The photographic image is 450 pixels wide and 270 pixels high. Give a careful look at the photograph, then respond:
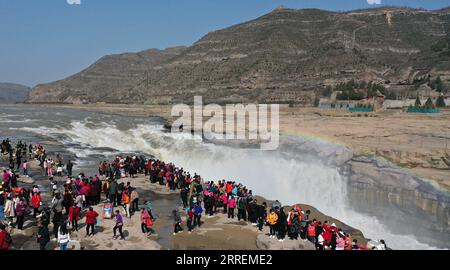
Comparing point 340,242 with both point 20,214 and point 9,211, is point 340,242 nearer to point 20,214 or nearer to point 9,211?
point 20,214

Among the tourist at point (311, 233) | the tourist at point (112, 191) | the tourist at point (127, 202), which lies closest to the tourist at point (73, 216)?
the tourist at point (127, 202)

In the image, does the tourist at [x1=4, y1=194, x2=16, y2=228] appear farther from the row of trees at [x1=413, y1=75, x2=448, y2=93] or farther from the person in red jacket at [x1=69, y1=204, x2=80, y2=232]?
the row of trees at [x1=413, y1=75, x2=448, y2=93]

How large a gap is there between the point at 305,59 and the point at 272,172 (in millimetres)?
115603

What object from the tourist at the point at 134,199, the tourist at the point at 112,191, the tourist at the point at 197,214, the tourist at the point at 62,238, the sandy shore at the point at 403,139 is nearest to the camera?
the tourist at the point at 62,238

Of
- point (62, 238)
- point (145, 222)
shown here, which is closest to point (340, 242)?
point (145, 222)

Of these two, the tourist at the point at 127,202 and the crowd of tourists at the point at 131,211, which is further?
the tourist at the point at 127,202

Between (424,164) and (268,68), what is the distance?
122 metres

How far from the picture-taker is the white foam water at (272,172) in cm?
2483

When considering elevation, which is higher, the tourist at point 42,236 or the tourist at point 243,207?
the tourist at point 42,236

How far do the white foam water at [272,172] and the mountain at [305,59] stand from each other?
6776cm

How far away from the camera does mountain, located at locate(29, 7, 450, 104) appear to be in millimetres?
115375

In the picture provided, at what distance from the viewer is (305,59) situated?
141 metres

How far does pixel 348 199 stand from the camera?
1061 inches

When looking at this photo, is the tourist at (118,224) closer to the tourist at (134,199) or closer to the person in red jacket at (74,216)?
the person in red jacket at (74,216)
